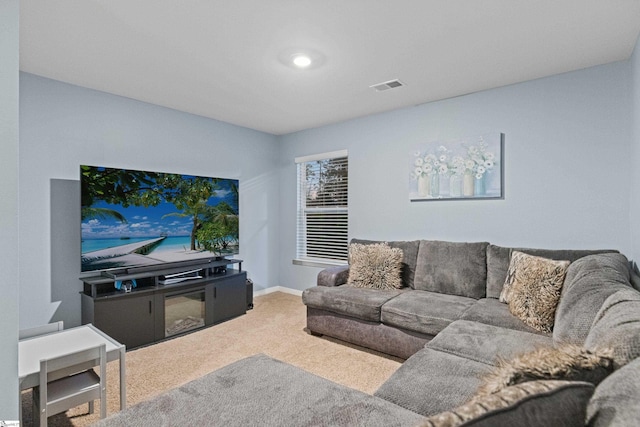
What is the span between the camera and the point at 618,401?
68 centimetres

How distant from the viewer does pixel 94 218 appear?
3076 millimetres

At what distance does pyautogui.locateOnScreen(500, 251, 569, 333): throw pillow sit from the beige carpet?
105cm

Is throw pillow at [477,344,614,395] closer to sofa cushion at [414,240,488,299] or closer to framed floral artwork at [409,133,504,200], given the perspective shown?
sofa cushion at [414,240,488,299]

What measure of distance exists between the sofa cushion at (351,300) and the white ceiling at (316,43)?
6.66ft

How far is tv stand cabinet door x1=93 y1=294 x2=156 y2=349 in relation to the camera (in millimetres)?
2908

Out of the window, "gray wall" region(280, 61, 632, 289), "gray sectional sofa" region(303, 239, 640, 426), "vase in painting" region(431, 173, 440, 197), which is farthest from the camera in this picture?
the window

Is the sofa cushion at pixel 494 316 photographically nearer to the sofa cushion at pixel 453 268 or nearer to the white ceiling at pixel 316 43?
the sofa cushion at pixel 453 268

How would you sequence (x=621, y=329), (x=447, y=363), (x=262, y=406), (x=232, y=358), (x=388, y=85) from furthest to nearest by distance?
(x=388, y=85) → (x=232, y=358) → (x=447, y=363) → (x=262, y=406) → (x=621, y=329)

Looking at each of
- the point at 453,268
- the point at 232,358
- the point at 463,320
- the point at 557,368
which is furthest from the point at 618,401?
the point at 232,358

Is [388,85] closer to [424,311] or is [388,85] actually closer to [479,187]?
[479,187]

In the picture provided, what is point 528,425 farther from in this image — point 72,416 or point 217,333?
point 217,333

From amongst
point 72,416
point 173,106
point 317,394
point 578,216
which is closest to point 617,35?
point 578,216

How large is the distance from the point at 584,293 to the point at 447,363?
85cm

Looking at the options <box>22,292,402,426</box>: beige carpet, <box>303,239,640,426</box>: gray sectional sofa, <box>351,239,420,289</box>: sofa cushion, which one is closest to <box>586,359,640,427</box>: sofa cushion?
<box>303,239,640,426</box>: gray sectional sofa
